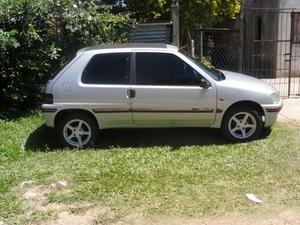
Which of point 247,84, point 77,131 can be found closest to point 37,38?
point 77,131

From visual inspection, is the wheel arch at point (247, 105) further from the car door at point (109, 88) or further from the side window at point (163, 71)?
the car door at point (109, 88)

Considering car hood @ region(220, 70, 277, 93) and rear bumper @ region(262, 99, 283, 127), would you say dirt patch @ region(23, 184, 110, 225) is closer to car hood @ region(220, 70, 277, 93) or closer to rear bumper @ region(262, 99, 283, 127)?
car hood @ region(220, 70, 277, 93)

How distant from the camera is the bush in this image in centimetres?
927

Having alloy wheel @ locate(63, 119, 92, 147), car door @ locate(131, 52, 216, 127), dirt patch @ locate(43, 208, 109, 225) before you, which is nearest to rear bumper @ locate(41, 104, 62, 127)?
alloy wheel @ locate(63, 119, 92, 147)

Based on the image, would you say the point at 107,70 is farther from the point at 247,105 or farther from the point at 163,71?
the point at 247,105

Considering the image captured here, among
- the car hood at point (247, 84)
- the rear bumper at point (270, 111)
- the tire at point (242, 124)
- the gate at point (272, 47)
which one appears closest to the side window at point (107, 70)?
the car hood at point (247, 84)

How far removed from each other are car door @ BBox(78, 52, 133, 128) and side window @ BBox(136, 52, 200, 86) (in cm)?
20

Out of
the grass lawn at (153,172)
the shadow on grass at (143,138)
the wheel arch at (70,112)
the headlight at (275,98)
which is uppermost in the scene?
the headlight at (275,98)

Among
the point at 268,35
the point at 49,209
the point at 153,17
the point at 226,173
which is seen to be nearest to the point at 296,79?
the point at 268,35

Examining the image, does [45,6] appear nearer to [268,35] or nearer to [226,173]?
[226,173]

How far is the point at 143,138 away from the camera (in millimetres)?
8141

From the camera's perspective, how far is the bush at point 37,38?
30.4ft

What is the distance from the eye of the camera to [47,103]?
759 cm

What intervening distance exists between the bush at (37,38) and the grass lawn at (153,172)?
1.30 meters
